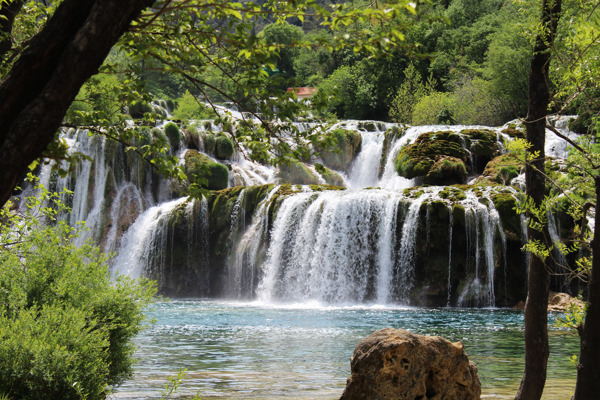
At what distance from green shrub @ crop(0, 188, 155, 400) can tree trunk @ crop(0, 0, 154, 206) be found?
245 centimetres

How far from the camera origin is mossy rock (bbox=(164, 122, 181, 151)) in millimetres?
31922

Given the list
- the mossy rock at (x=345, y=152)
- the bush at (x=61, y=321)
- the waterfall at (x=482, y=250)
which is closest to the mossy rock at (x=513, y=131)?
the mossy rock at (x=345, y=152)

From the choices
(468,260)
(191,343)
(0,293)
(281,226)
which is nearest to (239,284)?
(281,226)

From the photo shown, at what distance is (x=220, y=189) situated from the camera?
30.5m

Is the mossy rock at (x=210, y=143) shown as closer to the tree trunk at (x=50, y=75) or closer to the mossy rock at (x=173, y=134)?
the mossy rock at (x=173, y=134)

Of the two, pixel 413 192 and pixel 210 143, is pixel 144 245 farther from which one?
pixel 413 192

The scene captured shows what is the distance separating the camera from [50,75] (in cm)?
293

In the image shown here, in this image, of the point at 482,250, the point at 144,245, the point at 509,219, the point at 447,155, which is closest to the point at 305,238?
the point at 482,250

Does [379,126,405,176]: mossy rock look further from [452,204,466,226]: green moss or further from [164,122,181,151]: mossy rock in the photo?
[164,122,181,151]: mossy rock

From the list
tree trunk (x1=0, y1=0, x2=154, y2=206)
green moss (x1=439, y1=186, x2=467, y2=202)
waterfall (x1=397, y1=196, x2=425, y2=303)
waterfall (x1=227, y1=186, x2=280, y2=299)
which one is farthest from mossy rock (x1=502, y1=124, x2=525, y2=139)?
tree trunk (x1=0, y1=0, x2=154, y2=206)

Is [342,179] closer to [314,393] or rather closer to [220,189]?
[220,189]

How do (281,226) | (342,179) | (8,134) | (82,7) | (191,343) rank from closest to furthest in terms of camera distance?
(8,134)
(82,7)
(191,343)
(281,226)
(342,179)

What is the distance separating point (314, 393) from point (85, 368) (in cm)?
399

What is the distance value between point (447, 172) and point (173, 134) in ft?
46.8
